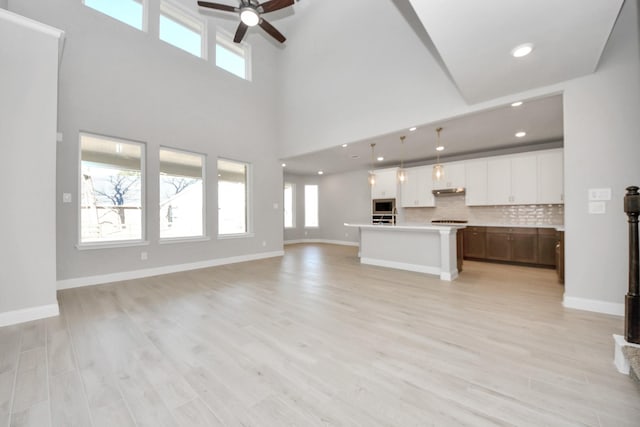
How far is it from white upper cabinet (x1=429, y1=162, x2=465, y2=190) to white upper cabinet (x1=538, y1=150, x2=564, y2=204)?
149 cm

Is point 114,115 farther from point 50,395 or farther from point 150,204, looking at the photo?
point 50,395

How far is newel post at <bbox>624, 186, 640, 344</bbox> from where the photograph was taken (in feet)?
6.08

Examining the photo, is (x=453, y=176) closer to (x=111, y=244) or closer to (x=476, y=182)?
(x=476, y=182)

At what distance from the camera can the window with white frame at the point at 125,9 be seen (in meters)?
4.18

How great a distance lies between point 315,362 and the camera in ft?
6.15

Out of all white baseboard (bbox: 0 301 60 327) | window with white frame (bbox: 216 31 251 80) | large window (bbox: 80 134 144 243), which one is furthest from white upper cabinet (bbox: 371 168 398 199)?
white baseboard (bbox: 0 301 60 327)

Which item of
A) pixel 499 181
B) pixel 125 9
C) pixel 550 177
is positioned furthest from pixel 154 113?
pixel 550 177

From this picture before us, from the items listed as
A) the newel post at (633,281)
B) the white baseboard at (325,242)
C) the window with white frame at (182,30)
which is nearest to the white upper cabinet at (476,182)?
the white baseboard at (325,242)

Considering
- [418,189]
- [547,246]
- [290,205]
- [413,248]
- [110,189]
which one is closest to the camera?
[110,189]

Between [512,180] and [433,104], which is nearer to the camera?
[433,104]

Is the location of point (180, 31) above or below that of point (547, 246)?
above

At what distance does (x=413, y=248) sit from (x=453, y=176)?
2.80 m

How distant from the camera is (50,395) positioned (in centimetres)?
153

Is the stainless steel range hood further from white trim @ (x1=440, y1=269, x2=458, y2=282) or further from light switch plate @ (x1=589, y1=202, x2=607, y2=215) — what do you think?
light switch plate @ (x1=589, y1=202, x2=607, y2=215)
